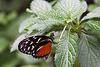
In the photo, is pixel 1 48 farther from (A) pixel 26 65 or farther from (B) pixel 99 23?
(B) pixel 99 23

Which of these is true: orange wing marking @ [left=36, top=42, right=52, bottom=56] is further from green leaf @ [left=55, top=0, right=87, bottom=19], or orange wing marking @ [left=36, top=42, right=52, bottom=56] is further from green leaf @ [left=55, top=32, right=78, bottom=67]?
green leaf @ [left=55, top=0, right=87, bottom=19]

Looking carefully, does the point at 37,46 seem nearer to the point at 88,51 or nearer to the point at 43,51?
the point at 43,51

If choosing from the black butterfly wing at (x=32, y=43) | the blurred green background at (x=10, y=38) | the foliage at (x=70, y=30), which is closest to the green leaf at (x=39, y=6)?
the foliage at (x=70, y=30)

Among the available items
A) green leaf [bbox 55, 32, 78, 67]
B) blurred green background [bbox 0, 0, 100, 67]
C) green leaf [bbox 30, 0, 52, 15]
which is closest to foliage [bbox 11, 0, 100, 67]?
green leaf [bbox 55, 32, 78, 67]

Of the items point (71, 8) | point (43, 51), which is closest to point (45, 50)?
point (43, 51)

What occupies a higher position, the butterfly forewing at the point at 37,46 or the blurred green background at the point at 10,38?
the blurred green background at the point at 10,38

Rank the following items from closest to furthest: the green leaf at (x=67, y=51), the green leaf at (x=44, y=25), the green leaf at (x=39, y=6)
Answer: the green leaf at (x=67, y=51)
the green leaf at (x=44, y=25)
the green leaf at (x=39, y=6)

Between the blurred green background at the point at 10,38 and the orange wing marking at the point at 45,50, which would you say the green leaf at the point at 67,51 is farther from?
the blurred green background at the point at 10,38
